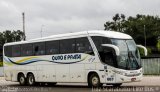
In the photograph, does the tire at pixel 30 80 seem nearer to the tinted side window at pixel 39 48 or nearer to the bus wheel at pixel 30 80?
the bus wheel at pixel 30 80

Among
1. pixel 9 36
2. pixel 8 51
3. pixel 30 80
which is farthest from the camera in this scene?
pixel 9 36

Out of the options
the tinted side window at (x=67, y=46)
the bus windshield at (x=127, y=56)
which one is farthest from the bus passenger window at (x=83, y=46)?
the bus windshield at (x=127, y=56)

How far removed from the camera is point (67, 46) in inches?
1036

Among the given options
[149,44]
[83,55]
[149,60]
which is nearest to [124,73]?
[83,55]

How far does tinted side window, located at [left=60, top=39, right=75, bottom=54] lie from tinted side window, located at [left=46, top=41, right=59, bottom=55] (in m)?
0.58

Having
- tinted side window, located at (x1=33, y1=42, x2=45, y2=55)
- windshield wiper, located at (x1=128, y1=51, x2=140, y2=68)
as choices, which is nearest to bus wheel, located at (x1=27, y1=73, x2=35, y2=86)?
tinted side window, located at (x1=33, y1=42, x2=45, y2=55)

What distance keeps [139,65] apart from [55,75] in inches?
262

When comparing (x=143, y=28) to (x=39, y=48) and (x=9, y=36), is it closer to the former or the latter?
(x=9, y=36)

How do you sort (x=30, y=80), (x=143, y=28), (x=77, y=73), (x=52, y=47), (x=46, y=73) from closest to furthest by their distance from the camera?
(x=77, y=73)
(x=52, y=47)
(x=46, y=73)
(x=30, y=80)
(x=143, y=28)

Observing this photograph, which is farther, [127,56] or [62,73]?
[62,73]

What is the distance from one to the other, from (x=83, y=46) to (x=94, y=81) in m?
2.29

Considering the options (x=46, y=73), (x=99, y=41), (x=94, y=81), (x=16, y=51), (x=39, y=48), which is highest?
(x=99, y=41)

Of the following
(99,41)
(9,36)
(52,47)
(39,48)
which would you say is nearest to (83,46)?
(99,41)

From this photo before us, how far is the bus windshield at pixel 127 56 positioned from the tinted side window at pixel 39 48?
715 cm
